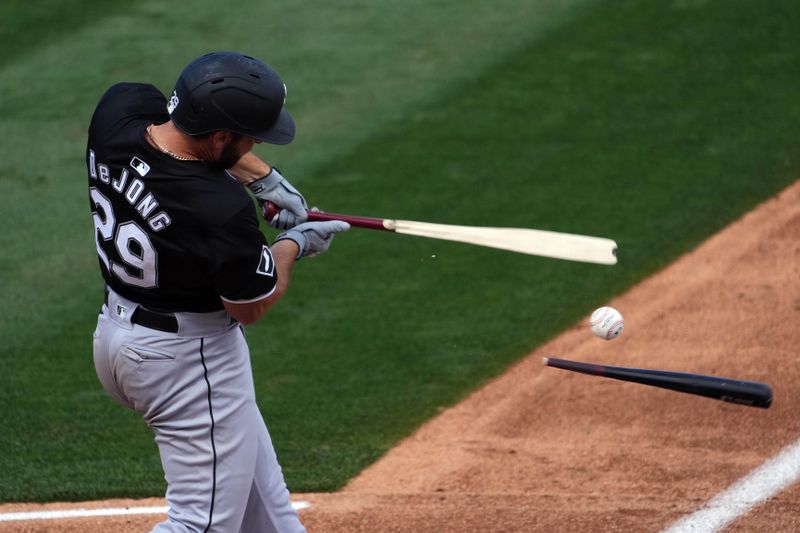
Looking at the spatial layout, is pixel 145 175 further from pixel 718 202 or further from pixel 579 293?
pixel 718 202

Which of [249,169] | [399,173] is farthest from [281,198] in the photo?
[399,173]

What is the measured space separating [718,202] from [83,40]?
231 inches

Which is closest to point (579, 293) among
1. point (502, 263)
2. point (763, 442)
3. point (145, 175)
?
point (502, 263)

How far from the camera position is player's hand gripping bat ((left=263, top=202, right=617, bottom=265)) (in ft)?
16.9

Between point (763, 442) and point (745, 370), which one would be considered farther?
point (745, 370)

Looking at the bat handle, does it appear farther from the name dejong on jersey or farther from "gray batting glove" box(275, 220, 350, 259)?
the name dejong on jersey

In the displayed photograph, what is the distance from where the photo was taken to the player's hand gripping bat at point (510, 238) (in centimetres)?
514

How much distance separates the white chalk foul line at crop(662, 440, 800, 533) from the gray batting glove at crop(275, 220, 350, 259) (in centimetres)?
196

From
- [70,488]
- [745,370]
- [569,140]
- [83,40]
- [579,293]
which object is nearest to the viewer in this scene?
[70,488]

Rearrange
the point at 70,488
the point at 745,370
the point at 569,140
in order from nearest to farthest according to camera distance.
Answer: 1. the point at 70,488
2. the point at 745,370
3. the point at 569,140

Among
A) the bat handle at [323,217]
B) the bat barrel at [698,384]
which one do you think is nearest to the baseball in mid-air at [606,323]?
the bat barrel at [698,384]

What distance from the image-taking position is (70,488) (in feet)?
19.8

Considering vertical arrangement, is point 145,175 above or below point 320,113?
above

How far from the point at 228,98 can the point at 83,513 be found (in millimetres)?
2551
